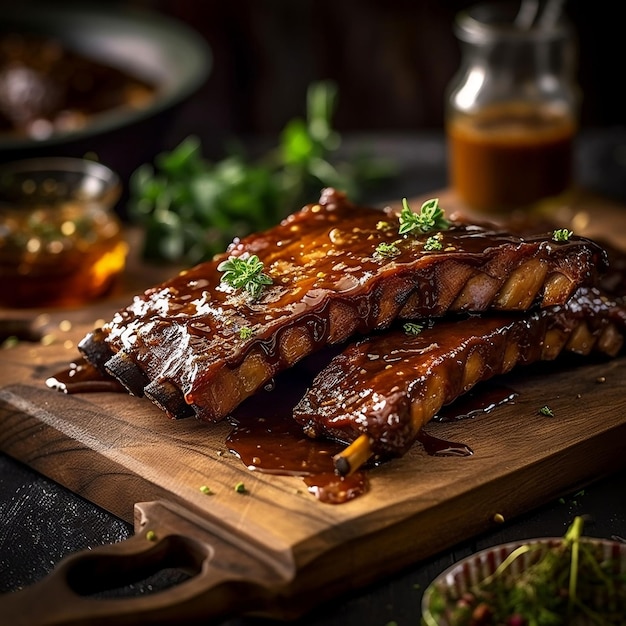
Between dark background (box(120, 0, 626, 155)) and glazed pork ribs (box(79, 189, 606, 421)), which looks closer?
glazed pork ribs (box(79, 189, 606, 421))

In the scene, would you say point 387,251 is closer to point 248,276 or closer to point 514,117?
point 248,276

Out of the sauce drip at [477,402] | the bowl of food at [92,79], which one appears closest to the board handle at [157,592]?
the sauce drip at [477,402]

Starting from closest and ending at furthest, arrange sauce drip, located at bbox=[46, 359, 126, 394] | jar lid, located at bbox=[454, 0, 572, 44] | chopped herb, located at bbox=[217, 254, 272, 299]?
chopped herb, located at bbox=[217, 254, 272, 299] < sauce drip, located at bbox=[46, 359, 126, 394] < jar lid, located at bbox=[454, 0, 572, 44]

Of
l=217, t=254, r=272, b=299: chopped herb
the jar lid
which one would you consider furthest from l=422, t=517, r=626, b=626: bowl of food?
the jar lid

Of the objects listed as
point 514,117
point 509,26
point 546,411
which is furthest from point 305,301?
point 509,26

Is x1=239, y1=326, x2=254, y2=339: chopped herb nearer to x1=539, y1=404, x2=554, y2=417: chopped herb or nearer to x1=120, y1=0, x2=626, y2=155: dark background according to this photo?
x1=539, y1=404, x2=554, y2=417: chopped herb

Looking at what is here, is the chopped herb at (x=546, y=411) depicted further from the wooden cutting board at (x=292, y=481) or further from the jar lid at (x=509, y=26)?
the jar lid at (x=509, y=26)
